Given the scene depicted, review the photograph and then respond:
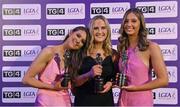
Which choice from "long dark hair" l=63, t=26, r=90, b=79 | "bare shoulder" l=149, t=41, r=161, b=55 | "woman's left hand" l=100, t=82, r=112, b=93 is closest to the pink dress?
"long dark hair" l=63, t=26, r=90, b=79

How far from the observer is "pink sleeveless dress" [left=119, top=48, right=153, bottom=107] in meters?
2.16

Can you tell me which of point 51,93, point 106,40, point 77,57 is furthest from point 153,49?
point 51,93

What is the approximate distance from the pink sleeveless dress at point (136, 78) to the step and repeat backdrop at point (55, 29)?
77cm

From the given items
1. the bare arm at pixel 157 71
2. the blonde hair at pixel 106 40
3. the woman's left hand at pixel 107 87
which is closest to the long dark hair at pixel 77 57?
the blonde hair at pixel 106 40

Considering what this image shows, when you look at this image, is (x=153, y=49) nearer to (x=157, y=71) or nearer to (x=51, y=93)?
(x=157, y=71)

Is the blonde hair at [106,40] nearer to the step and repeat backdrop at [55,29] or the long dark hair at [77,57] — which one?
the long dark hair at [77,57]

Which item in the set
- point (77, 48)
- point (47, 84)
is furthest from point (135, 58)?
point (47, 84)

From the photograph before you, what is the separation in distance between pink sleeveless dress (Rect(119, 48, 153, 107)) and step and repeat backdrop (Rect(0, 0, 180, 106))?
0.77 metres

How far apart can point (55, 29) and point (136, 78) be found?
107 cm

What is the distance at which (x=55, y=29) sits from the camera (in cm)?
304

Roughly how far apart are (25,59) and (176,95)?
1203 mm

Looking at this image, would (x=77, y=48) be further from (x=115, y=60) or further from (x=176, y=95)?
(x=176, y=95)

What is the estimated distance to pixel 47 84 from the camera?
7.22ft

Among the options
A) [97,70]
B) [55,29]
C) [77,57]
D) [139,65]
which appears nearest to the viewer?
[97,70]
